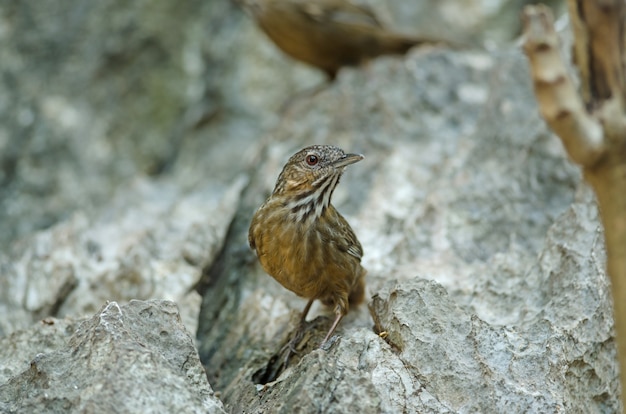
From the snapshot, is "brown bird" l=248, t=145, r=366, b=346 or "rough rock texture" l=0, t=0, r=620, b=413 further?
"brown bird" l=248, t=145, r=366, b=346

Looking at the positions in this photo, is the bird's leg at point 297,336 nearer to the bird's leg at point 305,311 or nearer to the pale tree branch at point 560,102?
the bird's leg at point 305,311

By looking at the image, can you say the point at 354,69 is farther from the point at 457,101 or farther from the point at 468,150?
the point at 468,150

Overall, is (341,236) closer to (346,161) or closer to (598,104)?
(346,161)

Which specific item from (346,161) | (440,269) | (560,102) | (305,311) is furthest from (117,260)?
(560,102)

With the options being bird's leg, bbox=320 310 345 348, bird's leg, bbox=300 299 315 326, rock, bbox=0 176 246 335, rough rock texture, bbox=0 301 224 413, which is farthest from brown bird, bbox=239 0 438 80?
rough rock texture, bbox=0 301 224 413

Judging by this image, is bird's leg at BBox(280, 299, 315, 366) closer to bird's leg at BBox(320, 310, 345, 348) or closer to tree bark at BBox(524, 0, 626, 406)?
bird's leg at BBox(320, 310, 345, 348)
